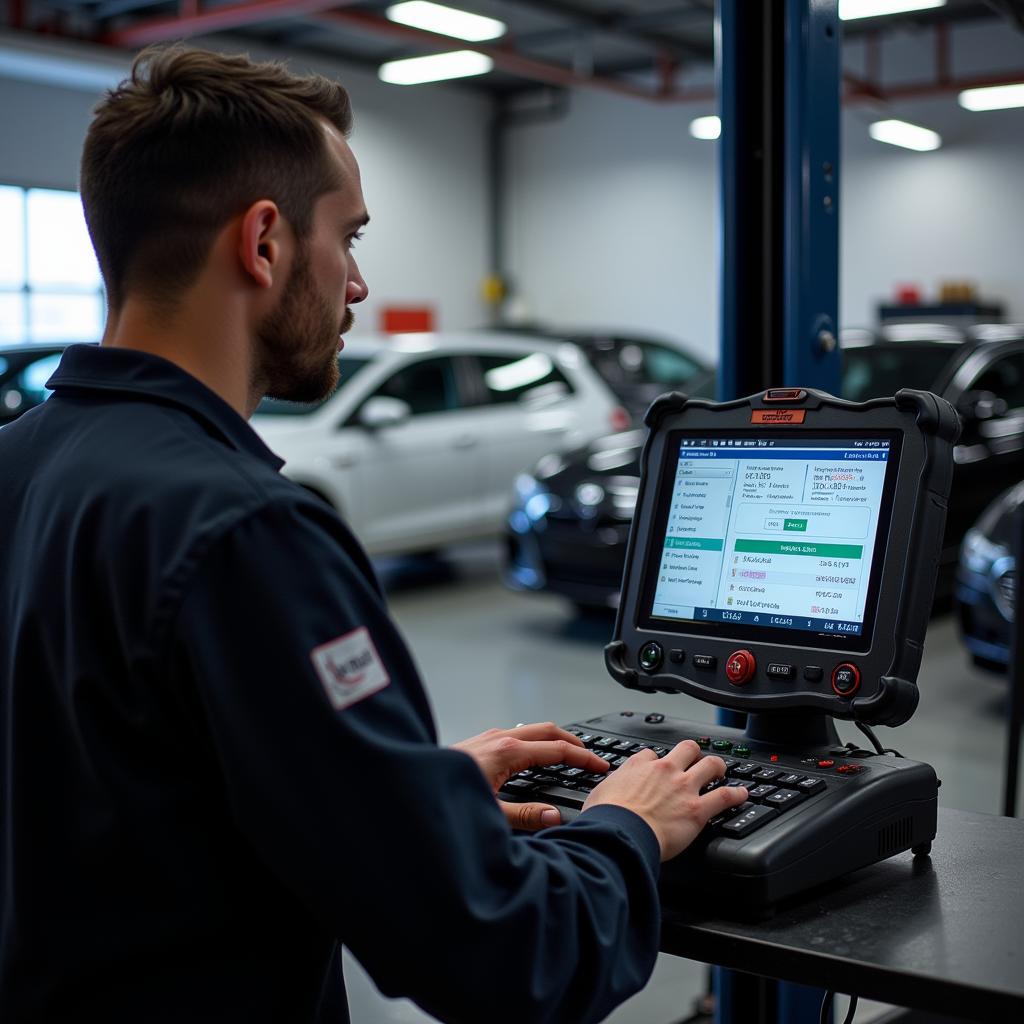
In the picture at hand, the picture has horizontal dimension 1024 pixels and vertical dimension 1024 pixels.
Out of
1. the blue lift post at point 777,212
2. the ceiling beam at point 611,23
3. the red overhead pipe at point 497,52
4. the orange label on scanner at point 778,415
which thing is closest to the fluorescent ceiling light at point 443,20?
the red overhead pipe at point 497,52

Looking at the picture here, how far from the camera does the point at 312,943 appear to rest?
1072 millimetres

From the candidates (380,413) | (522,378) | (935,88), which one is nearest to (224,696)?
(380,413)

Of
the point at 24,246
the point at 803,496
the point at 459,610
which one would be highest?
the point at 24,246

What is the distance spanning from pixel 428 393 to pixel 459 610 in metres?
1.17

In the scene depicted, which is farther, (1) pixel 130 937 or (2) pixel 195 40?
(2) pixel 195 40

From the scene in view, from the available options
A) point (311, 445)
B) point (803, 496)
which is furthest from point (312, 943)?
point (311, 445)

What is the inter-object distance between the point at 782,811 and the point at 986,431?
475cm

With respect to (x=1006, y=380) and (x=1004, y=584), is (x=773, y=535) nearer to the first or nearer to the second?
(x=1004, y=584)

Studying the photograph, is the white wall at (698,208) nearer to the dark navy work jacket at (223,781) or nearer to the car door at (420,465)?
the car door at (420,465)

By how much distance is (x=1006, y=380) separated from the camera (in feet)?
18.6

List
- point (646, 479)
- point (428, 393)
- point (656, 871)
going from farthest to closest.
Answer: point (428, 393) < point (646, 479) < point (656, 871)

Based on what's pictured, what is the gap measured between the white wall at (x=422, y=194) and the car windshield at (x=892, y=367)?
259 inches

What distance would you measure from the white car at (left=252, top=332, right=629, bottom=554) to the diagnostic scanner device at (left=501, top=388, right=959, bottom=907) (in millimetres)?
4554

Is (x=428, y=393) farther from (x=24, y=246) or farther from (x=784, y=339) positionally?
(x=784, y=339)
